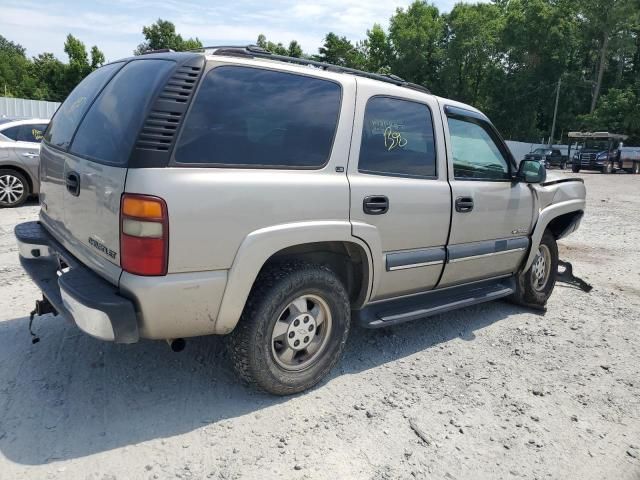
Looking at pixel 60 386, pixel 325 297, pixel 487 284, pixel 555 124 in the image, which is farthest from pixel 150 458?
pixel 555 124

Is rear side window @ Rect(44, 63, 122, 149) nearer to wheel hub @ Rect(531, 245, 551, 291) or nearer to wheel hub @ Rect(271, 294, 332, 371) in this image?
wheel hub @ Rect(271, 294, 332, 371)

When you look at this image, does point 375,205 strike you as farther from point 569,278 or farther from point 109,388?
point 569,278

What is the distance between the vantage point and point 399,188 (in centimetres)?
339

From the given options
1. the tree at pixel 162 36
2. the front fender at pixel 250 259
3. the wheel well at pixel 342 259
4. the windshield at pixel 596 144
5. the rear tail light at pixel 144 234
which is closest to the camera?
the rear tail light at pixel 144 234

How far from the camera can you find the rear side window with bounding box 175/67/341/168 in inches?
102

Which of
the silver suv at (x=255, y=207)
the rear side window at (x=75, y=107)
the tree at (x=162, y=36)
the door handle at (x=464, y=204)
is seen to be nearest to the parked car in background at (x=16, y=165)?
the rear side window at (x=75, y=107)

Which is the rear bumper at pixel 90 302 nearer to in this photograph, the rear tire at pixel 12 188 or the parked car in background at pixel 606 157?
the rear tire at pixel 12 188

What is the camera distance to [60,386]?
3029mm

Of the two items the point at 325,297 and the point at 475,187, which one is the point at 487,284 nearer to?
the point at 475,187

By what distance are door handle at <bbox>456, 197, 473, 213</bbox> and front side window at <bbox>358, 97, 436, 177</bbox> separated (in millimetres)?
311

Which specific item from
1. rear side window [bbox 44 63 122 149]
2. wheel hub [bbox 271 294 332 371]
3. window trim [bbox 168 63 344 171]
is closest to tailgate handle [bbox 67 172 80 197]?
rear side window [bbox 44 63 122 149]

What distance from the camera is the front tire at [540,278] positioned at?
4.91 m

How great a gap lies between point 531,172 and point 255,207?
274 centimetres

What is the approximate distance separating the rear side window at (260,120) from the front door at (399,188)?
0.26 m
